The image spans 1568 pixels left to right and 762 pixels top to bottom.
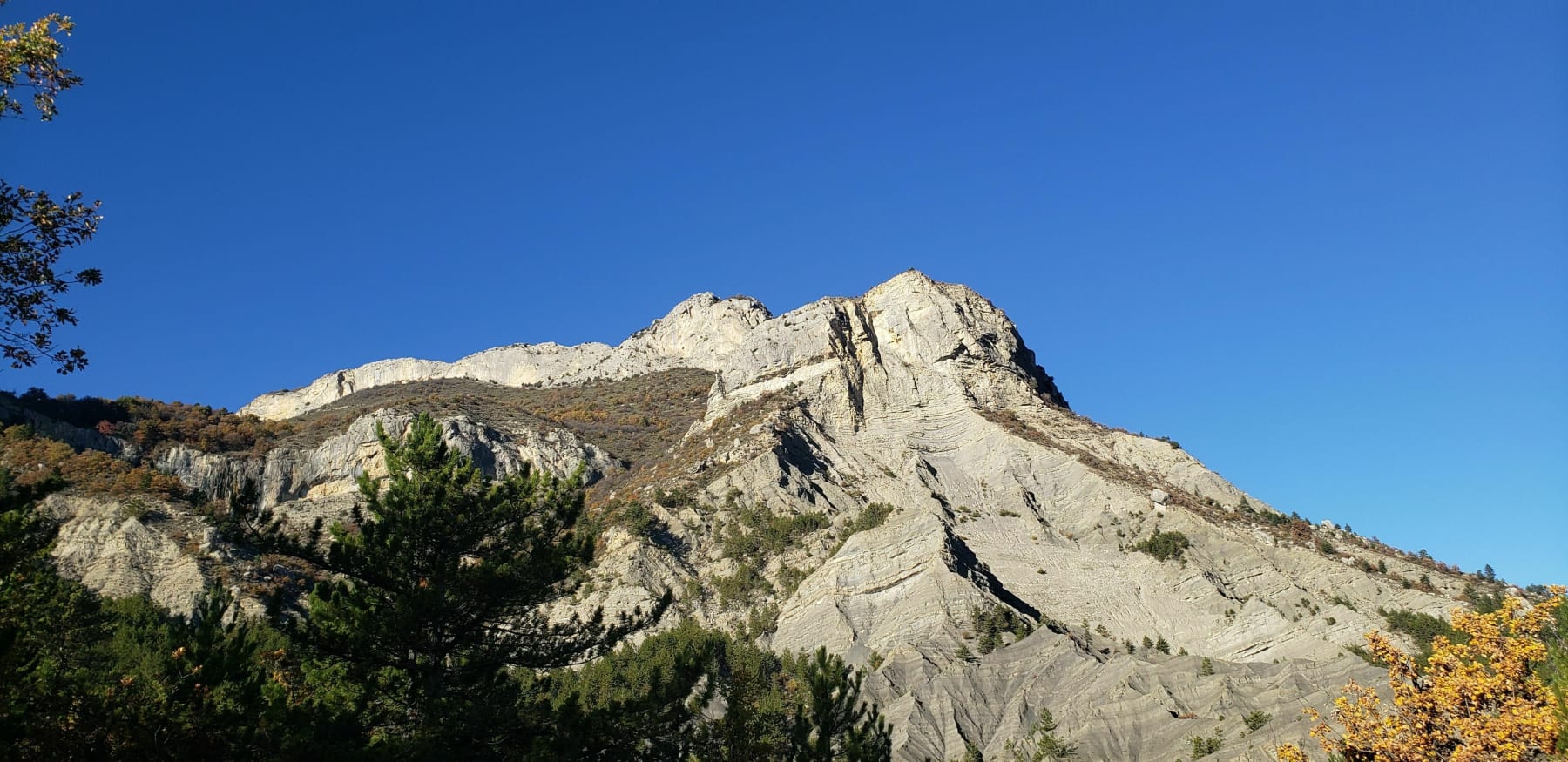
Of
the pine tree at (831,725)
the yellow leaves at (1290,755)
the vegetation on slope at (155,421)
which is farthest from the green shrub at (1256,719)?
the vegetation on slope at (155,421)

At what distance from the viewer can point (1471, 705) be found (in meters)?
18.0

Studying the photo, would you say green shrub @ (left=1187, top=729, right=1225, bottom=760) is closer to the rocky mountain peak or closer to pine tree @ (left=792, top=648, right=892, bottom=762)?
pine tree @ (left=792, top=648, right=892, bottom=762)

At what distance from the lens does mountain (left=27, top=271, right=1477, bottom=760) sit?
163 ft

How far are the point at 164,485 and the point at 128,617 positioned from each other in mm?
23249

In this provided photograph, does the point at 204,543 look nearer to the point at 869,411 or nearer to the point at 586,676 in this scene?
the point at 586,676

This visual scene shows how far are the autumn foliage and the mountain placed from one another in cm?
2059

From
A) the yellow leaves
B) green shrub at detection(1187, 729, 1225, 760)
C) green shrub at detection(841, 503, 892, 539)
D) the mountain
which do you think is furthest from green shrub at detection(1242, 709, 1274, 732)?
green shrub at detection(841, 503, 892, 539)

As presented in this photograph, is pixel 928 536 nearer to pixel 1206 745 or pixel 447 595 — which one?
pixel 1206 745

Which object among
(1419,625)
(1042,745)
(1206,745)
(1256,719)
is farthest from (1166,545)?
(1206,745)

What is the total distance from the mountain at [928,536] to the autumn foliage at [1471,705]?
811 inches

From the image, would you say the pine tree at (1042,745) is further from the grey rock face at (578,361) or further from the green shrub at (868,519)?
the grey rock face at (578,361)

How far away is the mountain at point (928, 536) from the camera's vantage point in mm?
49688

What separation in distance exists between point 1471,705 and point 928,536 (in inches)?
1947

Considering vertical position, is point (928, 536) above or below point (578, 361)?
below
